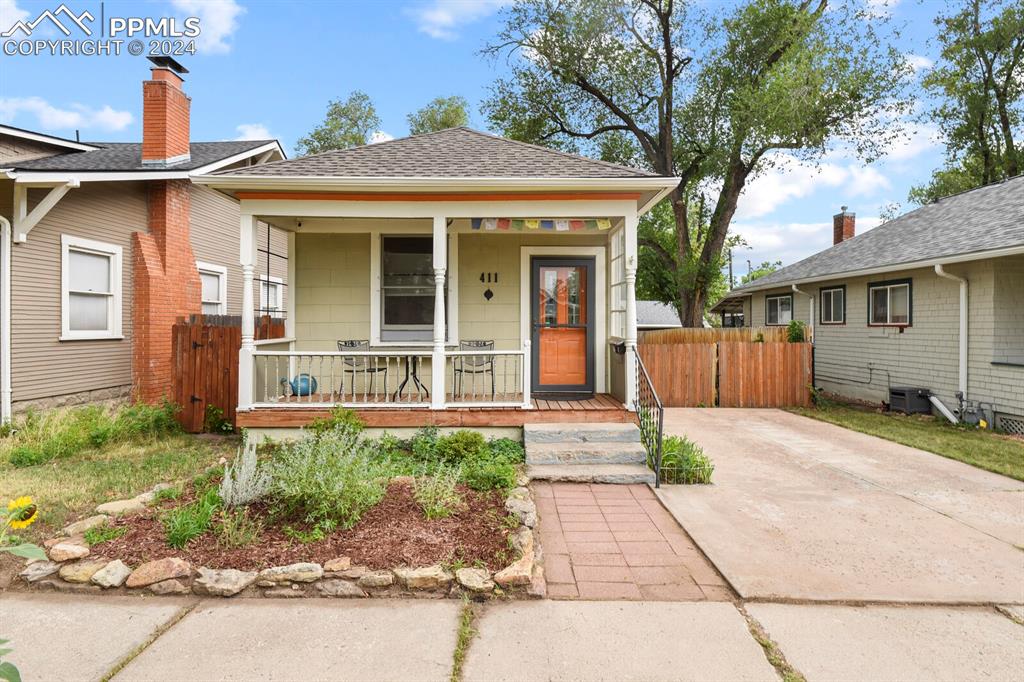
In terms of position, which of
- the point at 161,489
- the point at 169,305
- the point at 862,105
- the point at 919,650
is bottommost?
the point at 919,650

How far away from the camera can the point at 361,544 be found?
366 centimetres

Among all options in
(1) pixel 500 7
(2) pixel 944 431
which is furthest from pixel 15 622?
(1) pixel 500 7

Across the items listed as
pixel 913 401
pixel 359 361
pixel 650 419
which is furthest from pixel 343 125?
pixel 913 401

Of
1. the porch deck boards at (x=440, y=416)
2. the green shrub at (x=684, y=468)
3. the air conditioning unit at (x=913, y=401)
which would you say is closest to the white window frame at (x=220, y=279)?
the porch deck boards at (x=440, y=416)

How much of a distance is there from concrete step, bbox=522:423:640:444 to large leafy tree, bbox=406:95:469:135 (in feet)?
77.4

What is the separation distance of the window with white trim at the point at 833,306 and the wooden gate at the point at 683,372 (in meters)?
3.97

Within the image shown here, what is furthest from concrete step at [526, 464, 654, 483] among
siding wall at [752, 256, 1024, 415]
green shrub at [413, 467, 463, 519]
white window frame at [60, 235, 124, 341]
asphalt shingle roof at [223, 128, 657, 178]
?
white window frame at [60, 235, 124, 341]

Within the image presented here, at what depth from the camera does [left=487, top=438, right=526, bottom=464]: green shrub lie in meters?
5.88

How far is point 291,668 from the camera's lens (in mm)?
2555

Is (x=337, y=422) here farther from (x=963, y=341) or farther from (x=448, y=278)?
(x=963, y=341)

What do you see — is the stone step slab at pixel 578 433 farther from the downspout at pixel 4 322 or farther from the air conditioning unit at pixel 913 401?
the air conditioning unit at pixel 913 401

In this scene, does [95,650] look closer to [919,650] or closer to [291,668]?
[291,668]

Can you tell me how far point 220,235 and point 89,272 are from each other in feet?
10.1

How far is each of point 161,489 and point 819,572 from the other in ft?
17.4
